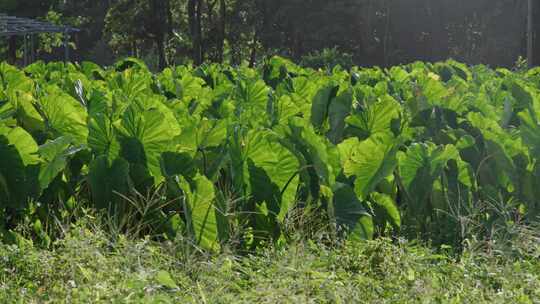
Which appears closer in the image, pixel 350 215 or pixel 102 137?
pixel 350 215

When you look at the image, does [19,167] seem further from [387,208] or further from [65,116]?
[387,208]

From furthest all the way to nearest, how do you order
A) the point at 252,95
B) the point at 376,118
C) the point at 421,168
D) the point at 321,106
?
the point at 252,95, the point at 321,106, the point at 376,118, the point at 421,168

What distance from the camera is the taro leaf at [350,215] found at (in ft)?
13.3

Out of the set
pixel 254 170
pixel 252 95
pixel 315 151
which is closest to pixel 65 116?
pixel 254 170

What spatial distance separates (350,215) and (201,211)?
25.6 inches

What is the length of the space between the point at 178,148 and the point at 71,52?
208 feet

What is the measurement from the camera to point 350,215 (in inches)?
160

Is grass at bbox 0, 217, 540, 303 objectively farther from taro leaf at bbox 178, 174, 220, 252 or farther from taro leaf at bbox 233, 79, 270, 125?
taro leaf at bbox 233, 79, 270, 125

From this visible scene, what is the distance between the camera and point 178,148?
13.5 ft

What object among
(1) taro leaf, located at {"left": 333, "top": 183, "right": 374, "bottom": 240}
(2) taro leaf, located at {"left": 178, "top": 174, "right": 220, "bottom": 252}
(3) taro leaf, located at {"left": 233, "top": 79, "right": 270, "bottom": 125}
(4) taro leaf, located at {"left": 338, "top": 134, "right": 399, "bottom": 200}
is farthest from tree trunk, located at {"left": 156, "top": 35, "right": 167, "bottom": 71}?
(2) taro leaf, located at {"left": 178, "top": 174, "right": 220, "bottom": 252}

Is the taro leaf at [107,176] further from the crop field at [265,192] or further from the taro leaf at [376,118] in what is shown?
the taro leaf at [376,118]

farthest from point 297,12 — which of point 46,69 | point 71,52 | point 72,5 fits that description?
point 46,69

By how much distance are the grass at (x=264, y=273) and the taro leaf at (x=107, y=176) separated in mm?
197

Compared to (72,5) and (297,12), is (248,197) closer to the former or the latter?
(297,12)
